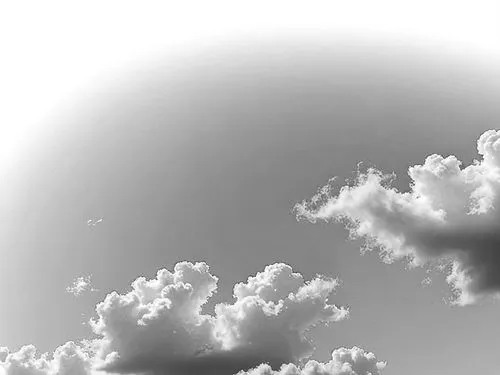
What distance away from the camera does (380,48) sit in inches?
7116

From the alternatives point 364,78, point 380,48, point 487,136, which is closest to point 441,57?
point 380,48

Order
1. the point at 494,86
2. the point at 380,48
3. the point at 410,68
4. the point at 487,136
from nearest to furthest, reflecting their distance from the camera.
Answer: the point at 487,136
the point at 494,86
the point at 410,68
the point at 380,48

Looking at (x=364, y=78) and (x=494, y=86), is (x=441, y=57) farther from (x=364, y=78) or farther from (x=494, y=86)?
(x=364, y=78)

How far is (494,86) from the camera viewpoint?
143m

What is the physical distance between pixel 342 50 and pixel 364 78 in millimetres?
31218

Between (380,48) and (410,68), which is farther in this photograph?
(380,48)

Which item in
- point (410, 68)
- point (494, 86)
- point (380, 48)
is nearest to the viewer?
point (494, 86)

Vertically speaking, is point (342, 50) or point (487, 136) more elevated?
point (342, 50)

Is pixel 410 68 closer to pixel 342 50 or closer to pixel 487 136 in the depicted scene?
pixel 342 50

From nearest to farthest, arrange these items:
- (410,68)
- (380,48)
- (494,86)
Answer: (494,86) < (410,68) < (380,48)

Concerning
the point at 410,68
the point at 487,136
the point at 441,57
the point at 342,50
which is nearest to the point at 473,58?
the point at 441,57

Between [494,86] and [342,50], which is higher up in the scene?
[342,50]

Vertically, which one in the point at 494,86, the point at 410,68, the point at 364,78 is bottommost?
the point at 494,86

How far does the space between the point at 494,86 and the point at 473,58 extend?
33.2 metres
